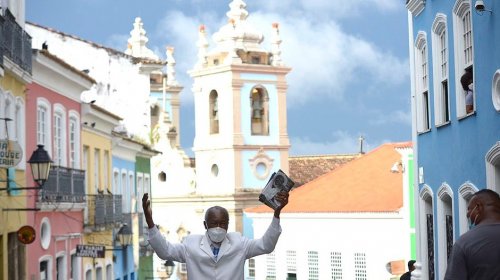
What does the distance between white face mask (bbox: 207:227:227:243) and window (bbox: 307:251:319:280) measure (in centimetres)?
3611

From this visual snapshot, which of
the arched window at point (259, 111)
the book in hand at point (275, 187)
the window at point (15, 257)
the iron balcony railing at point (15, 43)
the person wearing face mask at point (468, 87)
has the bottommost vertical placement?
the window at point (15, 257)

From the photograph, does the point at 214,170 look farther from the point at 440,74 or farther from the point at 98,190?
the point at 440,74

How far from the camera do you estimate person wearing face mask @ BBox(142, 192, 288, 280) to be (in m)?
7.57

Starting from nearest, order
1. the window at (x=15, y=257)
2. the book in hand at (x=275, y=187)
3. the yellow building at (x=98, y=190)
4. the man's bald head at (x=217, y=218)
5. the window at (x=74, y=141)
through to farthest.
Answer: the man's bald head at (x=217, y=218) < the book in hand at (x=275, y=187) < the window at (x=15, y=257) < the window at (x=74, y=141) < the yellow building at (x=98, y=190)

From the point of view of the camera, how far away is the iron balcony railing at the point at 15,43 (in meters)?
17.2

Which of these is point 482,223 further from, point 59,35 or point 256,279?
point 256,279

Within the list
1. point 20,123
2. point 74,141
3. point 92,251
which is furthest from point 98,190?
point 20,123

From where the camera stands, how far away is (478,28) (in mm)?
13984

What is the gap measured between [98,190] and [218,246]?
67.0ft

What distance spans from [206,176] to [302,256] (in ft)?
54.1

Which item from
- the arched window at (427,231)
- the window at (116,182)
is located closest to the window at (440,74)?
the arched window at (427,231)

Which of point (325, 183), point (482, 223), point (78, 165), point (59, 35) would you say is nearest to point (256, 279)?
point (325, 183)

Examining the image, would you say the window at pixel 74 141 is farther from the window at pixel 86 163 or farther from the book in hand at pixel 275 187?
the book in hand at pixel 275 187

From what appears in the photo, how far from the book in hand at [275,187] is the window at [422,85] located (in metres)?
10.6
